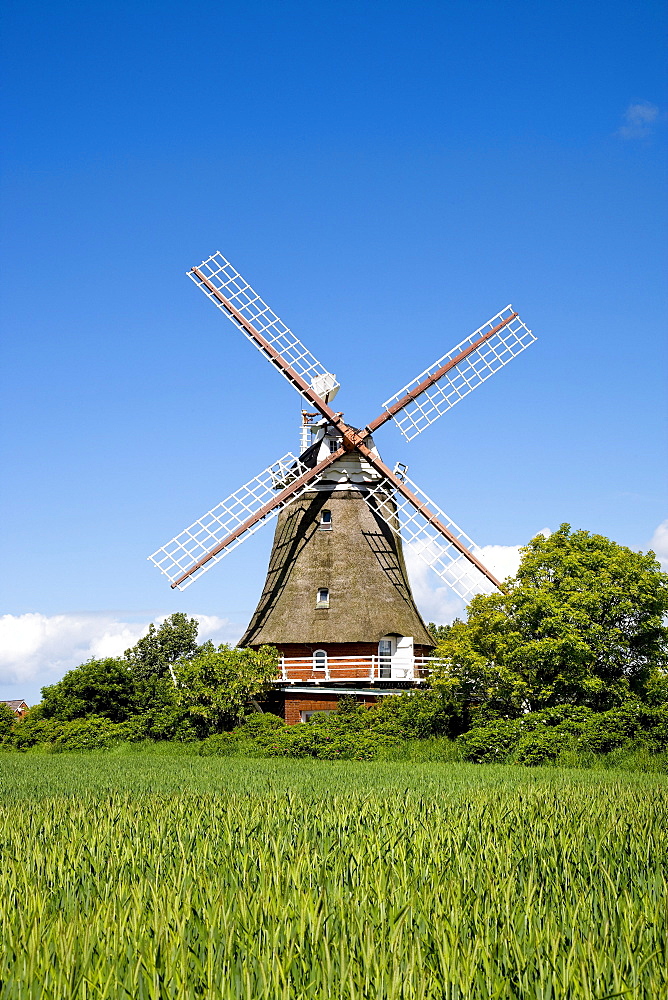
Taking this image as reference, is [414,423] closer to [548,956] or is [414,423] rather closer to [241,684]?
[241,684]

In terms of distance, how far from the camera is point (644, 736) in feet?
67.8

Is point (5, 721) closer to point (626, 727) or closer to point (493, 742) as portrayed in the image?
point (493, 742)

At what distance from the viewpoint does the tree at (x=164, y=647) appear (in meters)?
43.0

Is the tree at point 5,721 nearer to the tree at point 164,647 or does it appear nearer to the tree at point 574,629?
the tree at point 164,647

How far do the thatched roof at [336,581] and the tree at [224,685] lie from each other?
1.13 metres

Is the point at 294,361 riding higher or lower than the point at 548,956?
higher

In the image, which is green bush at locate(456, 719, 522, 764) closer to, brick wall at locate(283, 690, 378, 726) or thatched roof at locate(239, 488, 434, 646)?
brick wall at locate(283, 690, 378, 726)

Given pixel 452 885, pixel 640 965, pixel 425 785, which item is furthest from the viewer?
pixel 425 785

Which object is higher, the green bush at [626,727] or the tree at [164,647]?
the tree at [164,647]

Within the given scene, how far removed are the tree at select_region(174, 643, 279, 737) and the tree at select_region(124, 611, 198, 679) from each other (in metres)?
14.5

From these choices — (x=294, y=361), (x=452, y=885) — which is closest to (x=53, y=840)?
(x=452, y=885)

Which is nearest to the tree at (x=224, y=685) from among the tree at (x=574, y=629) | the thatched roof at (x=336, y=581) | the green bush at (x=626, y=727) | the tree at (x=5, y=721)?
the thatched roof at (x=336, y=581)

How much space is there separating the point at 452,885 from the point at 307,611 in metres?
23.3

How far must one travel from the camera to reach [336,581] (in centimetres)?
2930
